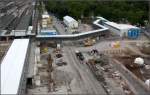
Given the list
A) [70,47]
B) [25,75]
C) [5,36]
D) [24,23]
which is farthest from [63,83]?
[24,23]

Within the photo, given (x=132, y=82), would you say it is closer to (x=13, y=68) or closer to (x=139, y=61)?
(x=139, y=61)

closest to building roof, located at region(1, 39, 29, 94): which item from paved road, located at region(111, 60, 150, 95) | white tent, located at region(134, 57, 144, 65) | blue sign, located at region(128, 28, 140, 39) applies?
paved road, located at region(111, 60, 150, 95)

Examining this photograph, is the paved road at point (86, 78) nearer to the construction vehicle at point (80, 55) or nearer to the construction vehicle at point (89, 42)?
the construction vehicle at point (80, 55)

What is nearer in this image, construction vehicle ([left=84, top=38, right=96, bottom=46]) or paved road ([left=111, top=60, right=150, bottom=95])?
paved road ([left=111, top=60, right=150, bottom=95])

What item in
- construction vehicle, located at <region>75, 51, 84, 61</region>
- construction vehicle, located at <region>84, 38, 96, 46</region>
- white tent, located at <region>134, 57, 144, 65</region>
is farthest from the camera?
construction vehicle, located at <region>84, 38, 96, 46</region>

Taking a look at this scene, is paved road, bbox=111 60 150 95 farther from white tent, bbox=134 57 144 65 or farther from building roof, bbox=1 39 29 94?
building roof, bbox=1 39 29 94

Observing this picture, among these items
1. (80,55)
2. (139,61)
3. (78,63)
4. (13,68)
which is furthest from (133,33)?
(13,68)
